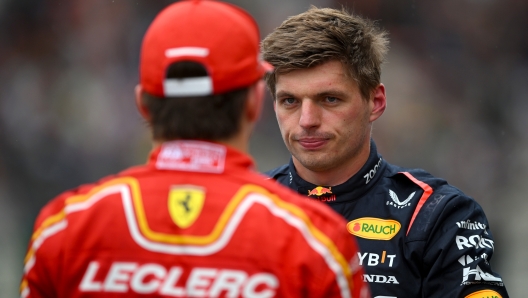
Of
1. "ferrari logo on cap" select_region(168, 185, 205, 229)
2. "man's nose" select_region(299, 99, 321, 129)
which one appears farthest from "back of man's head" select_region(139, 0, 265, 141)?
"man's nose" select_region(299, 99, 321, 129)

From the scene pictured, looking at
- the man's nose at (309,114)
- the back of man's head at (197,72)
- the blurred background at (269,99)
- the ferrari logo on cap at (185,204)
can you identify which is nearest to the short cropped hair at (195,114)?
the back of man's head at (197,72)

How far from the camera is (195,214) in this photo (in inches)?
72.0

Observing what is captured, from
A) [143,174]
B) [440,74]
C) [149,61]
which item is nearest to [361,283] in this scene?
[143,174]

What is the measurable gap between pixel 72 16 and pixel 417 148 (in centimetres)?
449

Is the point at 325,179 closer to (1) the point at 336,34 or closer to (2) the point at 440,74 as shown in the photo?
(1) the point at 336,34

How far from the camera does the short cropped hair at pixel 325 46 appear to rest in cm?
332

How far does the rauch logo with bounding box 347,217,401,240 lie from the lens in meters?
3.16

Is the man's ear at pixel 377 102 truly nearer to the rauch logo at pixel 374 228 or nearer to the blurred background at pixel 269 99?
the rauch logo at pixel 374 228

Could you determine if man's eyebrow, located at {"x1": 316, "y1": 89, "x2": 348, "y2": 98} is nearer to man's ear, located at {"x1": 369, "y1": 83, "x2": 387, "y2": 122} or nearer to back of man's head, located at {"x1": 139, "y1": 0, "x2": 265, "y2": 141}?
man's ear, located at {"x1": 369, "y1": 83, "x2": 387, "y2": 122}

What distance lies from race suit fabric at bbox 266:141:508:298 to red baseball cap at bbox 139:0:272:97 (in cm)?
141

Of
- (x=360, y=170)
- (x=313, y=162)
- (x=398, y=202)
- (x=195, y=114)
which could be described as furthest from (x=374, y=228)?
(x=195, y=114)

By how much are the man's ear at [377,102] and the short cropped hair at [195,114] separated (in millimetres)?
1691

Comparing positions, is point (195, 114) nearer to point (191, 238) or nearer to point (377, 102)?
point (191, 238)

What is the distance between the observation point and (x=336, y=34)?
3344 mm
